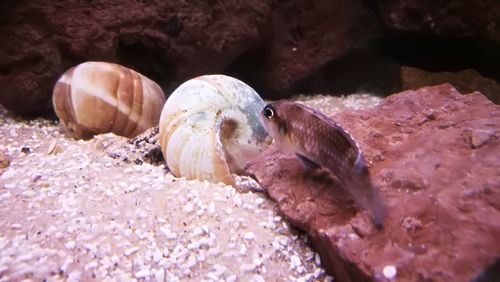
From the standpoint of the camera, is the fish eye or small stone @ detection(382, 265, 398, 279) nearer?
small stone @ detection(382, 265, 398, 279)

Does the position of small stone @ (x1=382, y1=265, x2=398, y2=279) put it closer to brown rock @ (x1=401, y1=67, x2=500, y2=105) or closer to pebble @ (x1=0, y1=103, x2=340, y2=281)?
pebble @ (x1=0, y1=103, x2=340, y2=281)

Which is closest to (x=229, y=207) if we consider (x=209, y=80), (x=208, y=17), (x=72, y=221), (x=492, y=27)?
(x=72, y=221)

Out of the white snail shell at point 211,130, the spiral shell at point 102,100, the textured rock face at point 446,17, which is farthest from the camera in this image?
the textured rock face at point 446,17

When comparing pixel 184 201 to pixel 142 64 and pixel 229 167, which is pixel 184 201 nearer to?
pixel 229 167

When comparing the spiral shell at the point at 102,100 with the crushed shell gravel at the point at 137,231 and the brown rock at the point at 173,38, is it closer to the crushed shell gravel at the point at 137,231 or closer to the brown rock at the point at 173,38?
the brown rock at the point at 173,38

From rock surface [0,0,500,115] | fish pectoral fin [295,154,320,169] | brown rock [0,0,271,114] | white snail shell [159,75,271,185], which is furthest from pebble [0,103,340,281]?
rock surface [0,0,500,115]

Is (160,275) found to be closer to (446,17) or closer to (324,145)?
(324,145)

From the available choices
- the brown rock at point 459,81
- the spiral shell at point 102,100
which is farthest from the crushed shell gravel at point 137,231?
the brown rock at point 459,81
